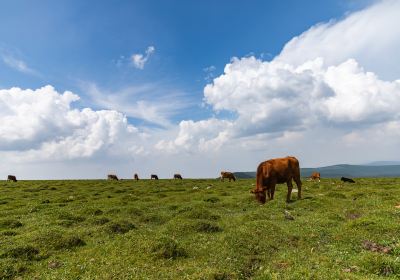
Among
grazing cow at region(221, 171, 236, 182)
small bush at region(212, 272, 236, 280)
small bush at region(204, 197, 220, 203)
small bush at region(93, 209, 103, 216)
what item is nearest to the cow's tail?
small bush at region(204, 197, 220, 203)

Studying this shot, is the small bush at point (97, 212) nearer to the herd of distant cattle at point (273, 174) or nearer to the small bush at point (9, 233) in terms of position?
the small bush at point (9, 233)

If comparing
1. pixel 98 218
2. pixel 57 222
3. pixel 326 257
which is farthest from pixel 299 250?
pixel 57 222

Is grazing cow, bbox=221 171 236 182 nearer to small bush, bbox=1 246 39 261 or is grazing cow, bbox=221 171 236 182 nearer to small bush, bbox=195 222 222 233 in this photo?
small bush, bbox=195 222 222 233

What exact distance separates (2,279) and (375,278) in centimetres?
1212

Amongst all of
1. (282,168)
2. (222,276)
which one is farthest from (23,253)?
(282,168)

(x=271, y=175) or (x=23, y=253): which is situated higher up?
(x=271, y=175)

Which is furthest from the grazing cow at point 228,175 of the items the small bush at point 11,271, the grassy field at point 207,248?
the small bush at point 11,271

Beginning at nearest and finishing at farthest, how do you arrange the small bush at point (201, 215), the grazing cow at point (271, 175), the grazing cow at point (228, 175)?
the small bush at point (201, 215)
the grazing cow at point (271, 175)
the grazing cow at point (228, 175)

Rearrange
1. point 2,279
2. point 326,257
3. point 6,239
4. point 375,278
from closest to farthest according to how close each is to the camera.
Answer: point 375,278 → point 2,279 → point 326,257 → point 6,239

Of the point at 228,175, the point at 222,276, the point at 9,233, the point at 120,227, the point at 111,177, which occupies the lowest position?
the point at 222,276

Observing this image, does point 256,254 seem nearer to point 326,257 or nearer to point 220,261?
point 220,261

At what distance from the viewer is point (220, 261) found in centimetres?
1327

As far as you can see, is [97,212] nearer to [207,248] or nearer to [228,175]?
[207,248]

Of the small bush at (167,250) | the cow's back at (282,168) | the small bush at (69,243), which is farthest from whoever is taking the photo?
the cow's back at (282,168)
